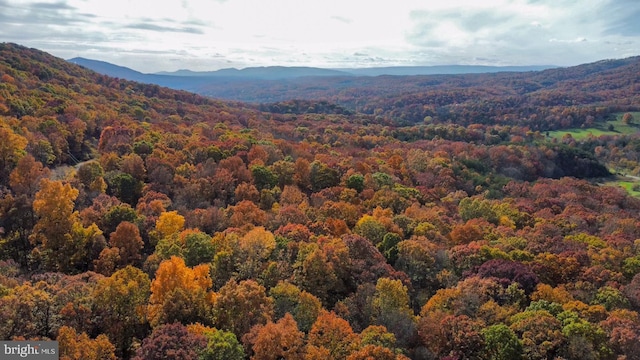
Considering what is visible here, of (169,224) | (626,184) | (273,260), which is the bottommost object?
(626,184)

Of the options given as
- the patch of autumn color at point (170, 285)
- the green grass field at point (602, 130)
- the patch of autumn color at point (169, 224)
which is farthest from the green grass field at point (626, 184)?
the patch of autumn color at point (170, 285)

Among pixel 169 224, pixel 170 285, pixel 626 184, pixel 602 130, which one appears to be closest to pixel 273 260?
pixel 170 285

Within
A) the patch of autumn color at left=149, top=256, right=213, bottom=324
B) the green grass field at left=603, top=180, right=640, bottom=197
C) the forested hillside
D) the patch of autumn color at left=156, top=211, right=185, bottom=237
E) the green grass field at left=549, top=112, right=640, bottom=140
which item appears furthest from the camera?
the green grass field at left=549, top=112, right=640, bottom=140

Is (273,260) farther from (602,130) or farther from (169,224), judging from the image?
(602,130)

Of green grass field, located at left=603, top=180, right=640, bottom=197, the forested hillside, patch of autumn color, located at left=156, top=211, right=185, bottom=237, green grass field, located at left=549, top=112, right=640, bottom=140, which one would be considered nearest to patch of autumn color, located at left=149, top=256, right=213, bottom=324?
the forested hillside

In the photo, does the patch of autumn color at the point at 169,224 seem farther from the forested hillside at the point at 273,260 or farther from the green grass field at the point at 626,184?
the green grass field at the point at 626,184

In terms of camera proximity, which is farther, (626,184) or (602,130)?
(602,130)

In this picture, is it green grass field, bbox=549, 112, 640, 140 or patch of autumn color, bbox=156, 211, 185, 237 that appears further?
green grass field, bbox=549, 112, 640, 140

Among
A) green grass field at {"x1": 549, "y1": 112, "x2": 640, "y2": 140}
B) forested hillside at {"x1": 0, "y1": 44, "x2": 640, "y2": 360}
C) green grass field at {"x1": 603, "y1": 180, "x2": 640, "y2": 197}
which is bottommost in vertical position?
green grass field at {"x1": 603, "y1": 180, "x2": 640, "y2": 197}

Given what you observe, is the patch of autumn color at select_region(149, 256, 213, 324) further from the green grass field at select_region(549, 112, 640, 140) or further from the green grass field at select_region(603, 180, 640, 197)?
the green grass field at select_region(549, 112, 640, 140)

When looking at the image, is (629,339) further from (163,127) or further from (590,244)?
(163,127)
